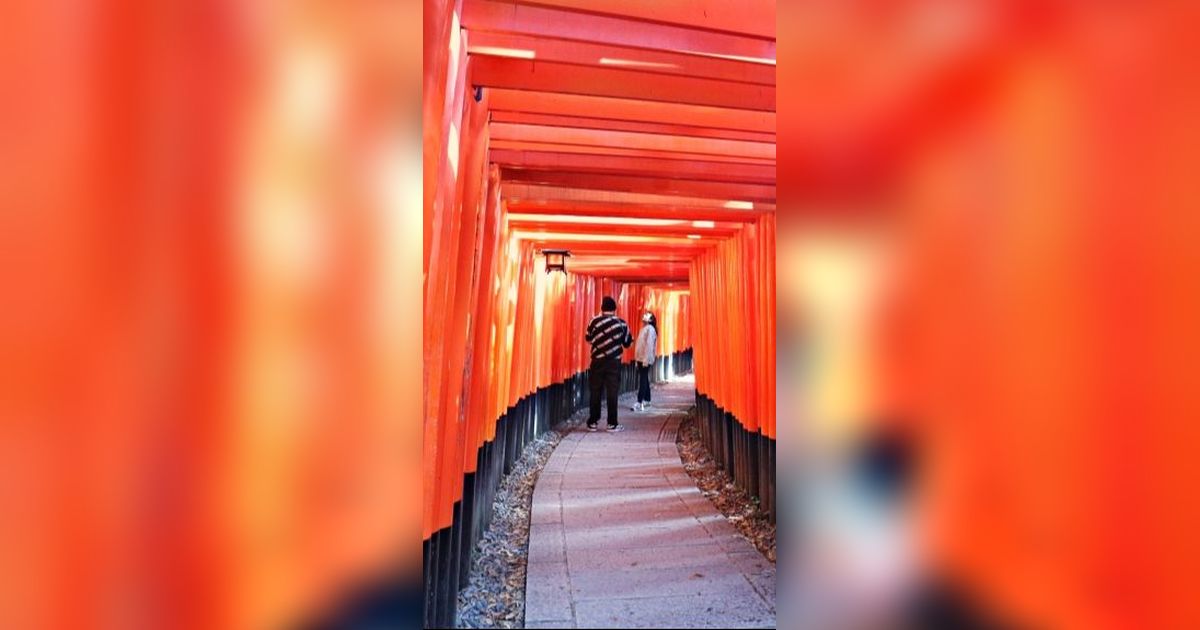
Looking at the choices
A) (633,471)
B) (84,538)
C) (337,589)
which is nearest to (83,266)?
(84,538)

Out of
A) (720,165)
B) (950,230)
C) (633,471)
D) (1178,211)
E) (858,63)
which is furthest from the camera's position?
(633,471)

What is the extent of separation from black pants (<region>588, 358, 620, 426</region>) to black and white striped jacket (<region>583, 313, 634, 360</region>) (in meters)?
0.23

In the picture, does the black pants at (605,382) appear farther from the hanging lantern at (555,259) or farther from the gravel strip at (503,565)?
the gravel strip at (503,565)

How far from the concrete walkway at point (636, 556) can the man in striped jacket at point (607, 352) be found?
286 cm

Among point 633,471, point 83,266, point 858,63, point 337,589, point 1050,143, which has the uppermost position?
point 858,63

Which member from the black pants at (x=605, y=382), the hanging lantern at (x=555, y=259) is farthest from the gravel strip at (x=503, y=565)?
the black pants at (x=605, y=382)

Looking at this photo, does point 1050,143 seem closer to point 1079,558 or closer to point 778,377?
point 1079,558

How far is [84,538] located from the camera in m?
0.56

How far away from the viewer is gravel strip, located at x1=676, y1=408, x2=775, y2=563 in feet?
18.3

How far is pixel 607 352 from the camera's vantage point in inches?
438

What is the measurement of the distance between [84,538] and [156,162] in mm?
321

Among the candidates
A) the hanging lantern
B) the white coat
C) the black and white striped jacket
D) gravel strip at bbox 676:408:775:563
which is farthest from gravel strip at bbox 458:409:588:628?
the white coat

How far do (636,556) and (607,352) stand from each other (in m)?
6.14

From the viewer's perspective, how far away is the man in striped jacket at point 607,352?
11055 mm
